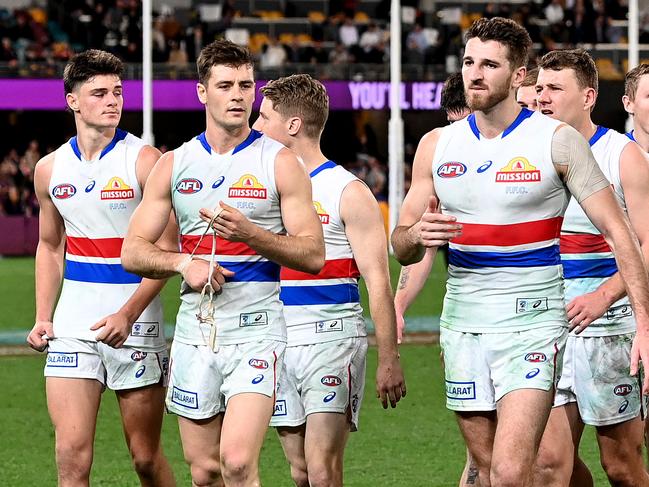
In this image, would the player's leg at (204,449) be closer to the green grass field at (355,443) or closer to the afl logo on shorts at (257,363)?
the afl logo on shorts at (257,363)

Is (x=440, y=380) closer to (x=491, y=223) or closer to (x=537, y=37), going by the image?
(x=491, y=223)

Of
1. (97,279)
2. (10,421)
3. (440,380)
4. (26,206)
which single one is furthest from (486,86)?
(26,206)

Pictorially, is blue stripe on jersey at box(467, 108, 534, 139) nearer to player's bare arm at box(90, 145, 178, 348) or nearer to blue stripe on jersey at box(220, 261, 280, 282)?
blue stripe on jersey at box(220, 261, 280, 282)

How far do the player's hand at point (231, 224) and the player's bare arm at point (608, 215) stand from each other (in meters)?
1.40

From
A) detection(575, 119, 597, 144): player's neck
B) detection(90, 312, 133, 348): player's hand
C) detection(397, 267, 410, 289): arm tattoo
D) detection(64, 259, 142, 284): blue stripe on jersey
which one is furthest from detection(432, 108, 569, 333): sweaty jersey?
detection(64, 259, 142, 284): blue stripe on jersey

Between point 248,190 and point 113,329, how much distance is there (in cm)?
113

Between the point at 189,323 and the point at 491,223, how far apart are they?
1428 mm

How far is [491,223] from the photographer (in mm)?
6281

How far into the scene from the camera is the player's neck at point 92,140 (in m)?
7.42

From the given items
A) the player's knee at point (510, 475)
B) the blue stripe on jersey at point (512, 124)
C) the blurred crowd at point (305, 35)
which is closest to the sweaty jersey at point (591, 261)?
the blue stripe on jersey at point (512, 124)

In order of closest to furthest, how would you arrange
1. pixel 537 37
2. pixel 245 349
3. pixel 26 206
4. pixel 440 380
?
pixel 245 349 → pixel 440 380 → pixel 26 206 → pixel 537 37

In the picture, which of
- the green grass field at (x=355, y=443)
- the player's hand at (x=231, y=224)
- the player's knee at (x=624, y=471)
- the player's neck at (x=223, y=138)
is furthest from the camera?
the green grass field at (x=355, y=443)

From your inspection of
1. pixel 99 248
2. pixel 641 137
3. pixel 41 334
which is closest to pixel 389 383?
pixel 99 248

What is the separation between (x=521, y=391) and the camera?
6125 mm
